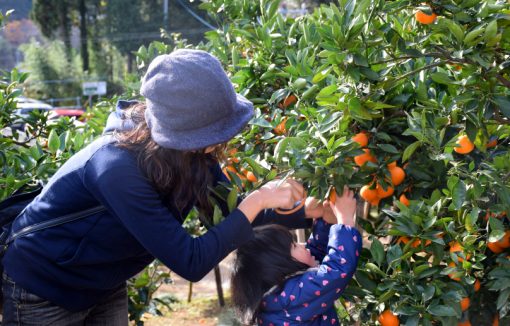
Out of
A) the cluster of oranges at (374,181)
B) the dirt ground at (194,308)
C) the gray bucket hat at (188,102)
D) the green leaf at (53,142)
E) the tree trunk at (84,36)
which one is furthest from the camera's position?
the tree trunk at (84,36)

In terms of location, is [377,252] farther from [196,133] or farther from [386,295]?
[196,133]

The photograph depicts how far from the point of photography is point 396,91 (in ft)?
6.24

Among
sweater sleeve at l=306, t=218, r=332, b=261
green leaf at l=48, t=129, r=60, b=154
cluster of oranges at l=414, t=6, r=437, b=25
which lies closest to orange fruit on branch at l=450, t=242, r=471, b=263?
sweater sleeve at l=306, t=218, r=332, b=261

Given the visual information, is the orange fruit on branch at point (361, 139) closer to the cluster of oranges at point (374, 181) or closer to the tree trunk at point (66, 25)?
the cluster of oranges at point (374, 181)

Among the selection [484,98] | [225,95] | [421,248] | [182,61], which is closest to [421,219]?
[421,248]

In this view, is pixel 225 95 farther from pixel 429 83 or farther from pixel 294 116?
pixel 429 83

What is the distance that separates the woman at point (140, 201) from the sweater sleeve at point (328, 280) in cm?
18

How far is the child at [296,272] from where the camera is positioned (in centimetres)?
189

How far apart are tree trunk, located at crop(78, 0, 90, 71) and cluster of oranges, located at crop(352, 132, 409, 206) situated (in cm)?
2436

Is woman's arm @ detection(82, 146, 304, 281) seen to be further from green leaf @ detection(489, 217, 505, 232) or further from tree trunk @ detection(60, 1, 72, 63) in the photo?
tree trunk @ detection(60, 1, 72, 63)

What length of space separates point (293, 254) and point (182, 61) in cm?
74

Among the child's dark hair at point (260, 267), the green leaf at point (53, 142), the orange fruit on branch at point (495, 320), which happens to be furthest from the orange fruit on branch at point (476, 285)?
the green leaf at point (53, 142)

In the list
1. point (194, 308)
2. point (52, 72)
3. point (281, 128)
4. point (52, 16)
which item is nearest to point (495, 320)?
point (281, 128)

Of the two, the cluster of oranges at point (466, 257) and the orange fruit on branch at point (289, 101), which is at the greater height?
the orange fruit on branch at point (289, 101)
